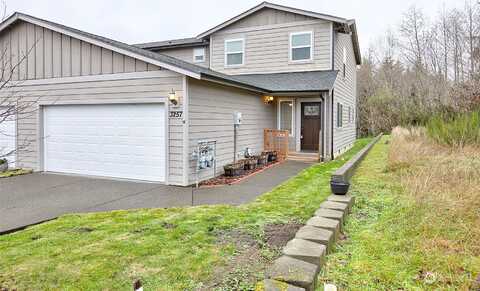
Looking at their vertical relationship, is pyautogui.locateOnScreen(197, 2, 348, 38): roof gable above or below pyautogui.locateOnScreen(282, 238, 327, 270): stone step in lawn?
above

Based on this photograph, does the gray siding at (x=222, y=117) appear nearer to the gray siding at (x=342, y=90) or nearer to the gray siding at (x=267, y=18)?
the gray siding at (x=342, y=90)

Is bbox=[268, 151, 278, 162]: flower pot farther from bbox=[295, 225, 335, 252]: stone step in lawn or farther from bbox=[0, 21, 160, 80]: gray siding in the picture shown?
bbox=[295, 225, 335, 252]: stone step in lawn

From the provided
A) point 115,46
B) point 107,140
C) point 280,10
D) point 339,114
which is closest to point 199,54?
point 280,10

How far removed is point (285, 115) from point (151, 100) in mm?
6687

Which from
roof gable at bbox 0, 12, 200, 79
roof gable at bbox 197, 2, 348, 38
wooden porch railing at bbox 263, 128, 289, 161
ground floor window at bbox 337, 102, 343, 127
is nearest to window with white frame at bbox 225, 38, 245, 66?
roof gable at bbox 197, 2, 348, 38

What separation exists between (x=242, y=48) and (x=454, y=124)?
9.12 m

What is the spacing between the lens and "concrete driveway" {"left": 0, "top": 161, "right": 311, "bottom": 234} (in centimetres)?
600

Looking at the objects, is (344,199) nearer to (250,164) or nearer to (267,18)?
(250,164)

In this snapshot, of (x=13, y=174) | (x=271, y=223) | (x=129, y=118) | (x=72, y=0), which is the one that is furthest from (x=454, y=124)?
(x=72, y=0)

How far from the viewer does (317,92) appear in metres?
11.7

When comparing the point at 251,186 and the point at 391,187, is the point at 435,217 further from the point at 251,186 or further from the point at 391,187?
the point at 251,186

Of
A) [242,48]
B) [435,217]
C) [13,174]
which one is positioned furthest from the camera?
[242,48]

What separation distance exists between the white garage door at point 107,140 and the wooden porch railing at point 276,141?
17.8ft

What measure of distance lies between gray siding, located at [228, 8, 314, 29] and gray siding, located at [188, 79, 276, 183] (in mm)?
4052
